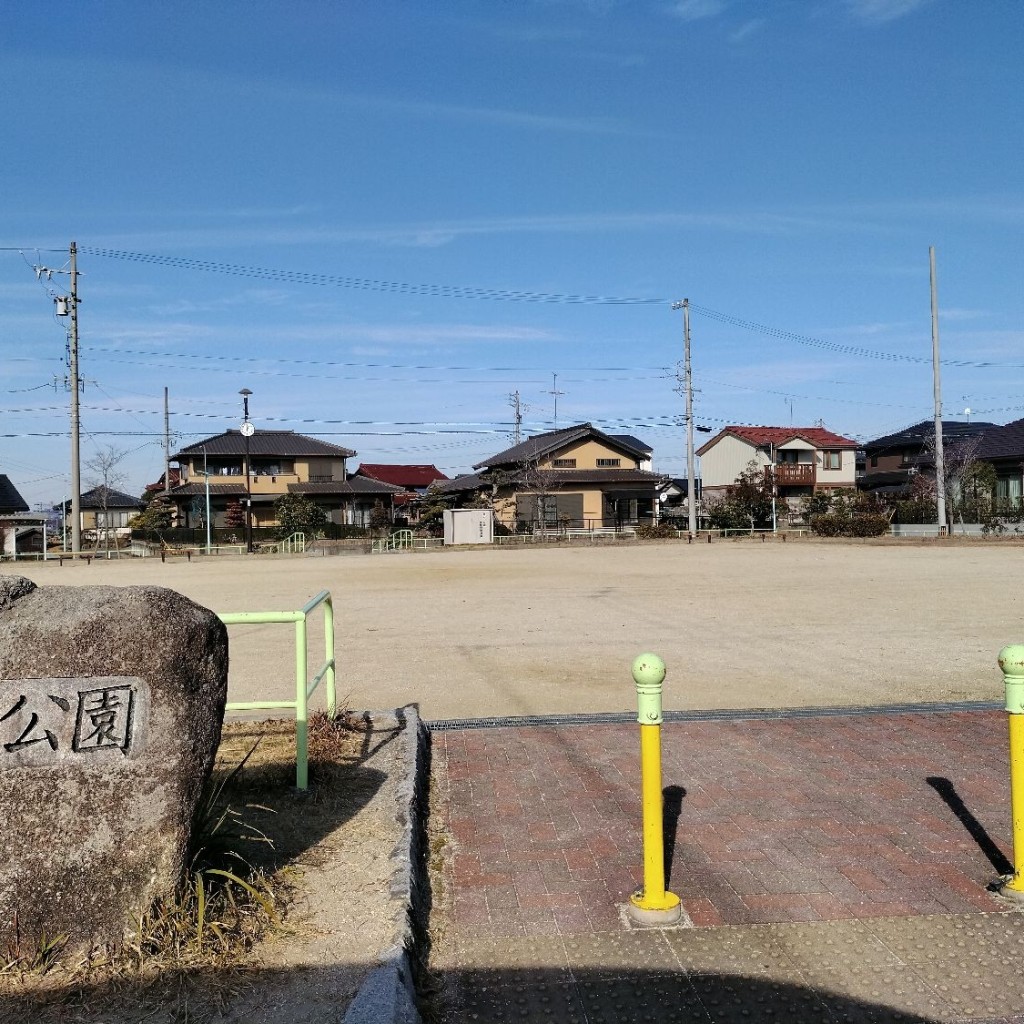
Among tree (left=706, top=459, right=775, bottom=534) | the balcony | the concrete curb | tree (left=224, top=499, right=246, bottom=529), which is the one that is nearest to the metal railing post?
the concrete curb

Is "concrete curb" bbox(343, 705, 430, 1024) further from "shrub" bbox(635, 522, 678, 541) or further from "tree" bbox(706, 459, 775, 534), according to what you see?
"tree" bbox(706, 459, 775, 534)

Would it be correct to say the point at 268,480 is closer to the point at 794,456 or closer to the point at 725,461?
the point at 725,461

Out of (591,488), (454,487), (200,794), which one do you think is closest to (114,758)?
(200,794)

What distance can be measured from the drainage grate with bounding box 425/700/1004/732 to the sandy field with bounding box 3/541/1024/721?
36 cm

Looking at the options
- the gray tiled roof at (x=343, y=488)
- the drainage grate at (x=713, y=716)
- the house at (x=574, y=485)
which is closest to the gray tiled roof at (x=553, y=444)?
the house at (x=574, y=485)

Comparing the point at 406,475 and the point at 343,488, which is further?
the point at 406,475

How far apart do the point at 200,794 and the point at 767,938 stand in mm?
2184

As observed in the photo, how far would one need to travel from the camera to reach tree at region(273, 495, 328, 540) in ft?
134

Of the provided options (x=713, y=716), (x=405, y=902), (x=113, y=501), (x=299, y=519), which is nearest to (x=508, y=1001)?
(x=405, y=902)

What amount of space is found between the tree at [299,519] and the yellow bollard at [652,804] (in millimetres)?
37912

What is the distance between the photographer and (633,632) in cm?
1088

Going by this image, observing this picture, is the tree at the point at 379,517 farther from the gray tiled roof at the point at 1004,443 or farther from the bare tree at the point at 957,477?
the gray tiled roof at the point at 1004,443

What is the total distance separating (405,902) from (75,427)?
3396cm

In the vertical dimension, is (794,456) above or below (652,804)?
above
